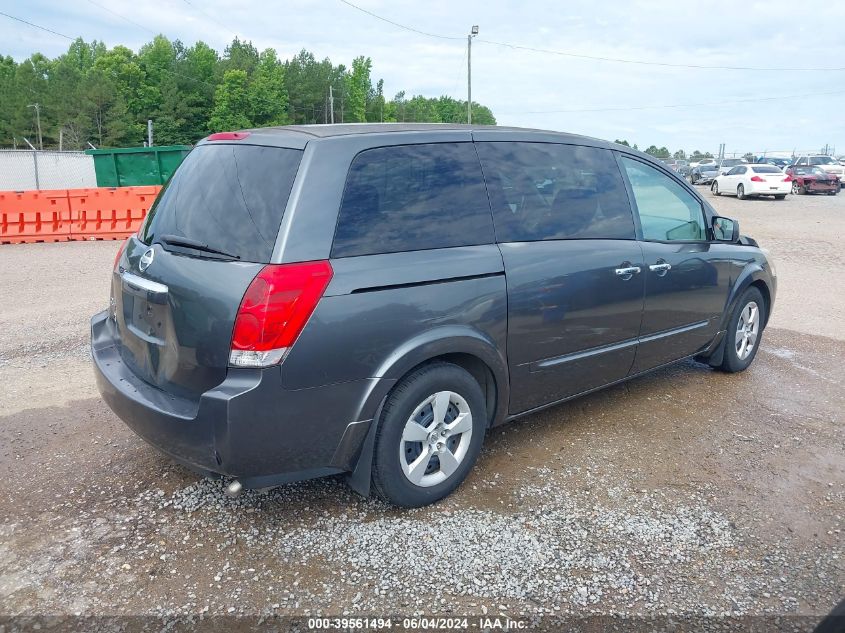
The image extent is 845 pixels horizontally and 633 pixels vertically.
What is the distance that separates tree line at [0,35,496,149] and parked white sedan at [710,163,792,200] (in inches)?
1926

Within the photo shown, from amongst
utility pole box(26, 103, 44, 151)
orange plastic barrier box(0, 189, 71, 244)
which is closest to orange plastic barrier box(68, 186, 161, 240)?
orange plastic barrier box(0, 189, 71, 244)

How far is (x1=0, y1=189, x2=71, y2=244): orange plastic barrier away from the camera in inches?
496

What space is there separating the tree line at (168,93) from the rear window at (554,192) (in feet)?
236

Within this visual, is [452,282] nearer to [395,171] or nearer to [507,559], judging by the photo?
[395,171]

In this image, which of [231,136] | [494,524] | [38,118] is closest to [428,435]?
[494,524]

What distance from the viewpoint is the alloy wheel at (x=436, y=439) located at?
3264 mm

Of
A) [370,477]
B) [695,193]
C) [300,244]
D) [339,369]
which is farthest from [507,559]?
[695,193]

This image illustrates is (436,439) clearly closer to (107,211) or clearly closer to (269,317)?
(269,317)

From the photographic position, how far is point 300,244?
2.87m

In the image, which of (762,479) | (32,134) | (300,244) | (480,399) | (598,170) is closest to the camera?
(300,244)

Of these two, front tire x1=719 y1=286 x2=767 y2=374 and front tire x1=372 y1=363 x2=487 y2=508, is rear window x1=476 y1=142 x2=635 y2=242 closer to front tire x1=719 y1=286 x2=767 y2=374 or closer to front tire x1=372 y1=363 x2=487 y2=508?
front tire x1=372 y1=363 x2=487 y2=508

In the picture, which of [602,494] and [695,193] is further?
[695,193]

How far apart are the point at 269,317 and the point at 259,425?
45 cm

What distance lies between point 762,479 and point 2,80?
101 m
